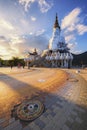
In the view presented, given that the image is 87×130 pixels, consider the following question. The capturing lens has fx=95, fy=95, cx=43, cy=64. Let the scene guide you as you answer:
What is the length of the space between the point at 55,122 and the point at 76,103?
2138 mm

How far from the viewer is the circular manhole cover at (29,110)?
3.90 metres

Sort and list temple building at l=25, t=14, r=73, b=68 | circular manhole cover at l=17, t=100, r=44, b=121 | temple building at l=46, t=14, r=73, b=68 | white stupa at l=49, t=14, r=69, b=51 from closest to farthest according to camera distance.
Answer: circular manhole cover at l=17, t=100, r=44, b=121 → temple building at l=25, t=14, r=73, b=68 → temple building at l=46, t=14, r=73, b=68 → white stupa at l=49, t=14, r=69, b=51

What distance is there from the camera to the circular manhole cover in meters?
3.90

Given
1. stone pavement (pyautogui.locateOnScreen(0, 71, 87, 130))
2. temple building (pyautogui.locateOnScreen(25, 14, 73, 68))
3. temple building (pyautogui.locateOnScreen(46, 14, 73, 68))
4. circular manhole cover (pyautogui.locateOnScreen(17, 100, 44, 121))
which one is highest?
temple building (pyautogui.locateOnScreen(46, 14, 73, 68))

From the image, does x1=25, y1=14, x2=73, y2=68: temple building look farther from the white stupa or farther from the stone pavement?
the stone pavement

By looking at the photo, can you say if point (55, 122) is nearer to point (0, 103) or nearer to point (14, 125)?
point (14, 125)

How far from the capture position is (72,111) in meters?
4.43

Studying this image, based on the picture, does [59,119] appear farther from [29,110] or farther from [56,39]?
[56,39]

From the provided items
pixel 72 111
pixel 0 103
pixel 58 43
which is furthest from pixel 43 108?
pixel 58 43

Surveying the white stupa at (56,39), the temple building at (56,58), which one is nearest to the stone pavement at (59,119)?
the temple building at (56,58)

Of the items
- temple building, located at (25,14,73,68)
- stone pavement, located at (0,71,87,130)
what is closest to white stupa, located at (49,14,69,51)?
temple building, located at (25,14,73,68)

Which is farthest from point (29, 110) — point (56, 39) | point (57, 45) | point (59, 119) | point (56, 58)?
Result: point (56, 39)

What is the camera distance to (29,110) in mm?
4410

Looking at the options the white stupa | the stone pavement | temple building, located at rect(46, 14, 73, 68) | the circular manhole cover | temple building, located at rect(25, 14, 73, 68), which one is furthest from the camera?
the white stupa
